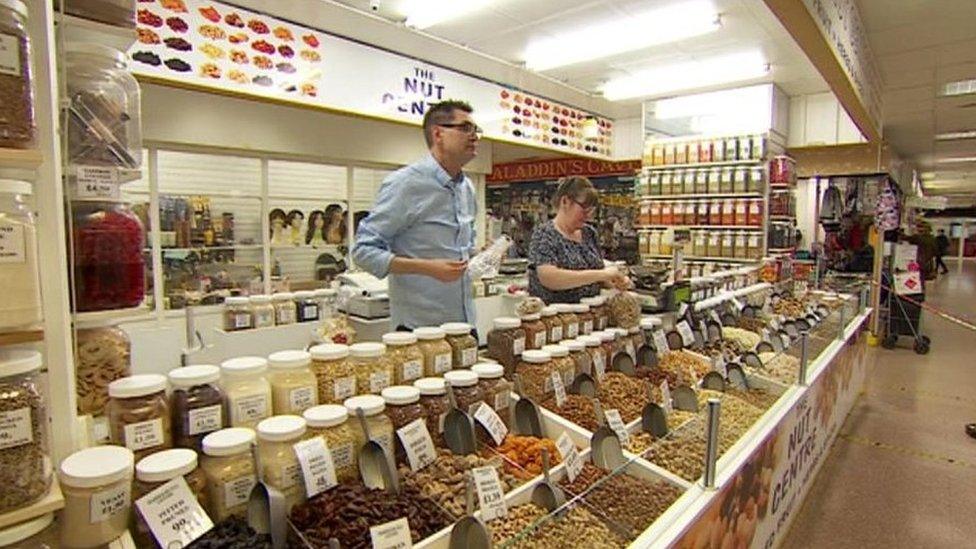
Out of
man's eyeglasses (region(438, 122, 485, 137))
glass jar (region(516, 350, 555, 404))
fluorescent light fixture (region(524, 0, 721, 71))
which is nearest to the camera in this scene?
glass jar (region(516, 350, 555, 404))

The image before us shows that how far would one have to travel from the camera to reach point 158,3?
375cm

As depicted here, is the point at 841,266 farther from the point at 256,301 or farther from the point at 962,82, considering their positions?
the point at 256,301

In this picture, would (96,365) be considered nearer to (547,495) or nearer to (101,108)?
(101,108)

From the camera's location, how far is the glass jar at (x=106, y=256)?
1115 mm

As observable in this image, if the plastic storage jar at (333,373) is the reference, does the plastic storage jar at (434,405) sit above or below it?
below

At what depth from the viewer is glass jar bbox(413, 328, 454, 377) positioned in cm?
160

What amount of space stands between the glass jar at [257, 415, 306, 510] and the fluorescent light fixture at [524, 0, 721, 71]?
446 cm

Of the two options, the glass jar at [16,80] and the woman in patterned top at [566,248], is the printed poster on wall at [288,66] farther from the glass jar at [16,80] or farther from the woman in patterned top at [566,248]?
the glass jar at [16,80]

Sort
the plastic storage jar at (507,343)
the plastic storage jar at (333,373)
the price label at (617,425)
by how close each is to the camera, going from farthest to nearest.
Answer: the plastic storage jar at (507,343) < the price label at (617,425) < the plastic storage jar at (333,373)

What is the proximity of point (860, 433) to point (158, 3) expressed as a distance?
19.4 feet

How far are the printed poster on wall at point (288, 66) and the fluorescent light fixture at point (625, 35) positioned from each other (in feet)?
2.50

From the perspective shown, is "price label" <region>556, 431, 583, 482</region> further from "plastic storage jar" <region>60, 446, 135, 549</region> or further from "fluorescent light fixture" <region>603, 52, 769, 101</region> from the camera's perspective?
"fluorescent light fixture" <region>603, 52, 769, 101</region>

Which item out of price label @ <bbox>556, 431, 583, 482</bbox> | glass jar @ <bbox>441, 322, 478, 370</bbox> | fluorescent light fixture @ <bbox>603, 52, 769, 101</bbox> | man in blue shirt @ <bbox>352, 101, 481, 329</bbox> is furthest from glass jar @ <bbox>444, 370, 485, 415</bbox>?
fluorescent light fixture @ <bbox>603, 52, 769, 101</bbox>

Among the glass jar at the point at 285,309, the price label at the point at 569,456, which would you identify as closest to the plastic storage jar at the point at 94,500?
the price label at the point at 569,456
